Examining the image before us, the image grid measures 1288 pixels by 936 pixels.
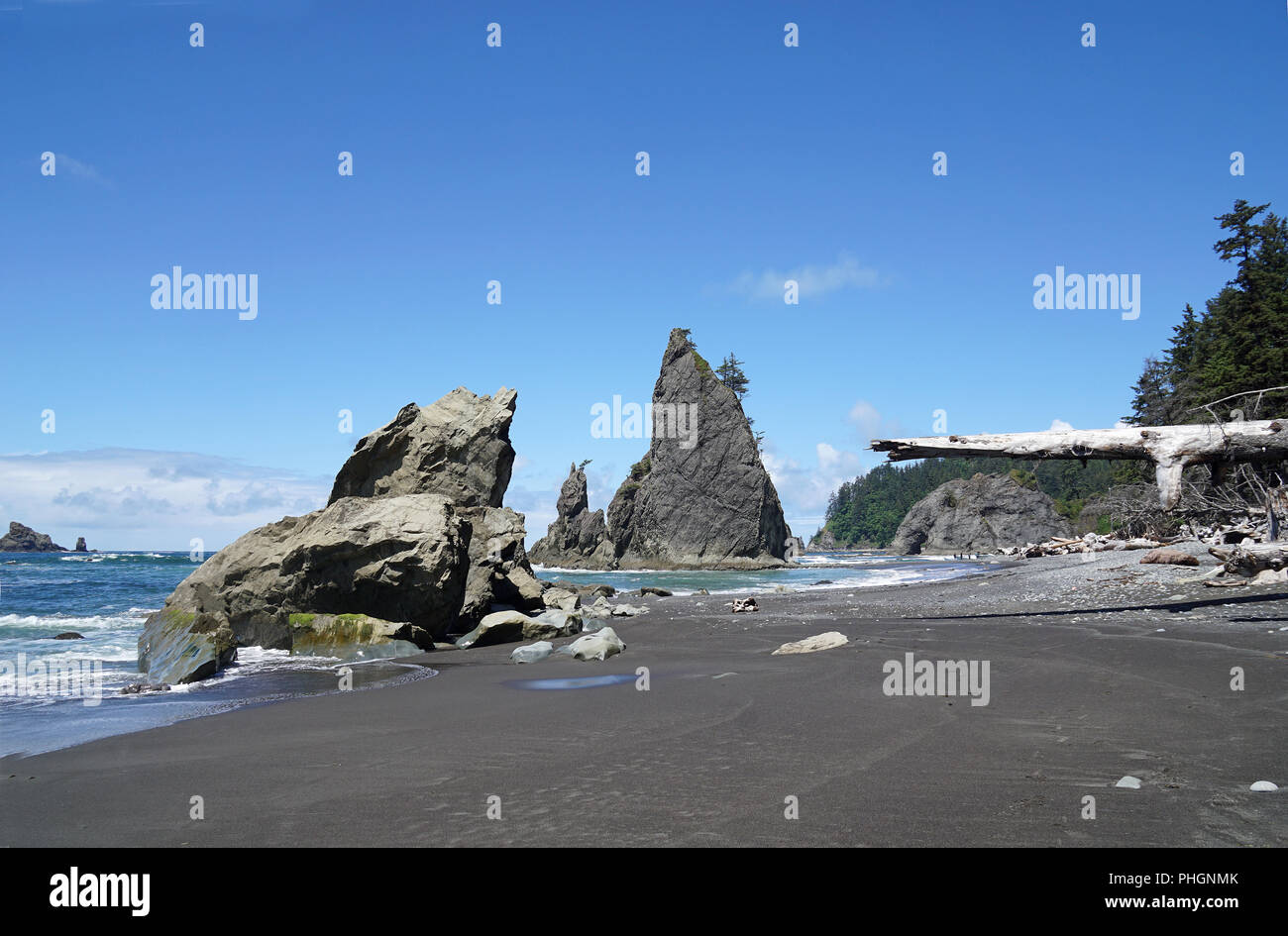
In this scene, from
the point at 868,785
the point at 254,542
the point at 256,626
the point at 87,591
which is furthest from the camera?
the point at 87,591

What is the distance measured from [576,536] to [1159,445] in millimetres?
82957

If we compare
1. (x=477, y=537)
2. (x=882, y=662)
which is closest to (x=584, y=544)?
(x=477, y=537)

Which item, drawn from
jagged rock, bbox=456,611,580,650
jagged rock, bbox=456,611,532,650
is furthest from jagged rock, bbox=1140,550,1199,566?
jagged rock, bbox=456,611,532,650

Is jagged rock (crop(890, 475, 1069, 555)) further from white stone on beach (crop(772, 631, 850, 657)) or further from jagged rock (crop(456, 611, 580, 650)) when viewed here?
white stone on beach (crop(772, 631, 850, 657))

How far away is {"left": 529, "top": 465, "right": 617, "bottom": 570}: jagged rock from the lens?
91.6 m

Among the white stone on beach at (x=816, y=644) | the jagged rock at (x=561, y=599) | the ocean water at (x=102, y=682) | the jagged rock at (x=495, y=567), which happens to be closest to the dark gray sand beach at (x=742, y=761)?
the white stone on beach at (x=816, y=644)

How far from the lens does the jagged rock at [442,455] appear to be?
21094mm

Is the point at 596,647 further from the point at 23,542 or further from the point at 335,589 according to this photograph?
the point at 23,542

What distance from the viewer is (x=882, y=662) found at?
31.4 feet

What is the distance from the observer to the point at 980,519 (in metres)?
127

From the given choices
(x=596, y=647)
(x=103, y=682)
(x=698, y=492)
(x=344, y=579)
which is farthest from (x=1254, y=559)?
(x=698, y=492)

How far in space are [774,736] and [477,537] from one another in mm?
14557
